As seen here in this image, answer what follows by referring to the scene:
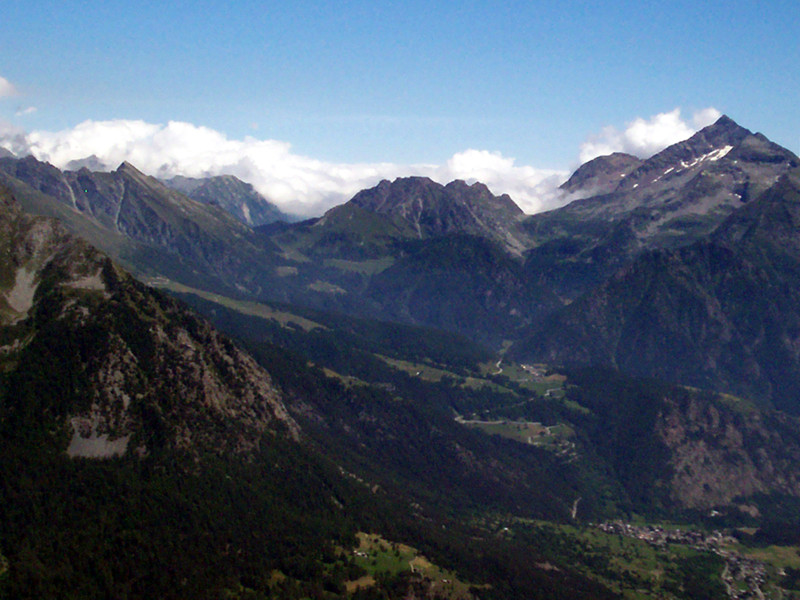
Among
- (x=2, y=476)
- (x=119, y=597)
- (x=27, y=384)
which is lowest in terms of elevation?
(x=119, y=597)

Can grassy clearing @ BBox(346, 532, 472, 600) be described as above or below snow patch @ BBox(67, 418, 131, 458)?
below

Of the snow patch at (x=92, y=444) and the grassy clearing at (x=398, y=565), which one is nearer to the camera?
the grassy clearing at (x=398, y=565)

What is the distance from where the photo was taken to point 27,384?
187375mm

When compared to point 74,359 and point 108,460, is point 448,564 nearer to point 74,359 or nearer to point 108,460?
point 108,460

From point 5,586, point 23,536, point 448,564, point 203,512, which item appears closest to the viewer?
point 5,586

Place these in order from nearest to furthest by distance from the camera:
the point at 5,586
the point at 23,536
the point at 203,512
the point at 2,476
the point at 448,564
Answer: the point at 5,586 → the point at 23,536 → the point at 2,476 → the point at 203,512 → the point at 448,564

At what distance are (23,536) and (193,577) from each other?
106 feet

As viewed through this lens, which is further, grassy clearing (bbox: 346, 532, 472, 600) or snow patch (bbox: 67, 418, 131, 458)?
snow patch (bbox: 67, 418, 131, 458)

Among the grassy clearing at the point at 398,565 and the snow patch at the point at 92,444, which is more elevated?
the snow patch at the point at 92,444

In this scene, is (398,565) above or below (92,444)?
below

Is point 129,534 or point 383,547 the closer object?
point 129,534

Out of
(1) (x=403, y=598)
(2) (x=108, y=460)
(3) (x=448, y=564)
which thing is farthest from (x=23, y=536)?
(3) (x=448, y=564)

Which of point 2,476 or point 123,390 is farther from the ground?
point 123,390

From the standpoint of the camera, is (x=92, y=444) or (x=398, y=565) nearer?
(x=92, y=444)
